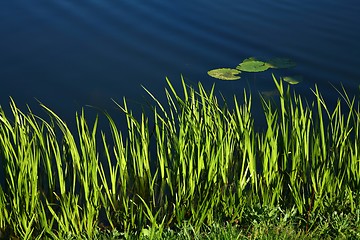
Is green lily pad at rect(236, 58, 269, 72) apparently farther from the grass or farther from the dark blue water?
the grass

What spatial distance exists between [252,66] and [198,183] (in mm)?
1838

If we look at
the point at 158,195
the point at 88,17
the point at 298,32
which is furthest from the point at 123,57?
the point at 158,195

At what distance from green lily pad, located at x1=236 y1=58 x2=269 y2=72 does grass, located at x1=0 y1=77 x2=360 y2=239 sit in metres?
1.56

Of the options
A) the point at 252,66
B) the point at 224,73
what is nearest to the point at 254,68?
the point at 252,66

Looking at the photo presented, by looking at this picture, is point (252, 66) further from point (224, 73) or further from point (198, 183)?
point (198, 183)

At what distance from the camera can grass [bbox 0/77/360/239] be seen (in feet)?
8.84

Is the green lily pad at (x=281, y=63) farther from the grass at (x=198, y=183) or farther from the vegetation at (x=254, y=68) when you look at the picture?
the grass at (x=198, y=183)

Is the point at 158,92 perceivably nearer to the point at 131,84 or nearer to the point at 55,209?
the point at 131,84

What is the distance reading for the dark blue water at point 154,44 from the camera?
441 centimetres

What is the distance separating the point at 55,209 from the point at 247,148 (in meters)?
0.86

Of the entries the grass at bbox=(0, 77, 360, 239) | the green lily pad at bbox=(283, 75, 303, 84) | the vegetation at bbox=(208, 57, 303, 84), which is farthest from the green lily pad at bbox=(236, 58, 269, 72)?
the grass at bbox=(0, 77, 360, 239)

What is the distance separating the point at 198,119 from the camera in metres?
2.87

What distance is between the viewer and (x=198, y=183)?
2.79 m

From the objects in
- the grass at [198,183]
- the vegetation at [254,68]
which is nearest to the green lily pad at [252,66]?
the vegetation at [254,68]
